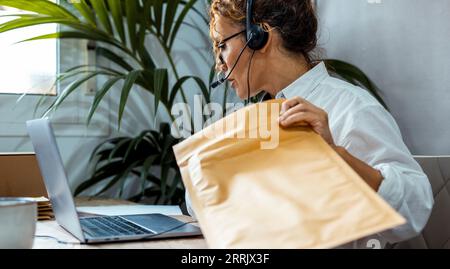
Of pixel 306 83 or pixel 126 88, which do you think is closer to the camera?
pixel 306 83

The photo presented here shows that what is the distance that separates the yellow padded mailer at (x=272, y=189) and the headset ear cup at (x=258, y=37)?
378 millimetres

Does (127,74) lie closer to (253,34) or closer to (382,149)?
(253,34)

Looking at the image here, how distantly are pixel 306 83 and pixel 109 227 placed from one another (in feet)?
1.64

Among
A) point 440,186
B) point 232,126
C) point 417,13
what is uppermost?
point 417,13

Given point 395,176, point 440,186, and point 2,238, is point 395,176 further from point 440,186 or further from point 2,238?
point 2,238

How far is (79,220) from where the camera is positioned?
2.72 ft

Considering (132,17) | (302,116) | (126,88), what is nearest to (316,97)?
(302,116)

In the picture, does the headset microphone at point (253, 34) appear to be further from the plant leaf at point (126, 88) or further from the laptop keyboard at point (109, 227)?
the plant leaf at point (126, 88)

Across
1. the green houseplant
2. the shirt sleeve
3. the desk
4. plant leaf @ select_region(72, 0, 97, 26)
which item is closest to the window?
the green houseplant

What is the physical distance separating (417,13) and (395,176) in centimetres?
63

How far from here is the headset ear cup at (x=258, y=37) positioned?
3.51 ft

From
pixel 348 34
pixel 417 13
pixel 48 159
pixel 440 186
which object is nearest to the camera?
pixel 48 159
